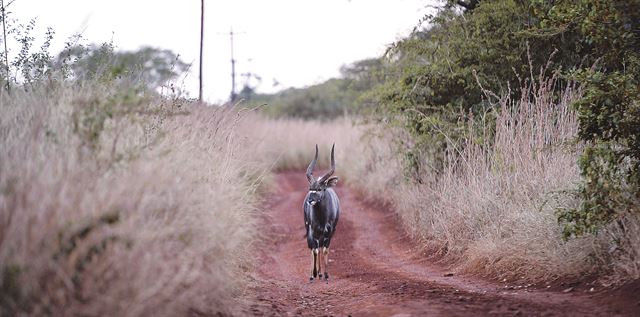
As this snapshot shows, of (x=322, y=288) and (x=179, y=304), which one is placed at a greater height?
(x=179, y=304)

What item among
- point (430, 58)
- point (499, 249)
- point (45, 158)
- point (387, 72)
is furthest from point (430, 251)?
point (45, 158)

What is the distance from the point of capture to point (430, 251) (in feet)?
39.3

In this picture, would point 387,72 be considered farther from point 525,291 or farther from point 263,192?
point 525,291

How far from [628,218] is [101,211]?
193 inches

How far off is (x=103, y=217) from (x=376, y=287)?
15.0ft

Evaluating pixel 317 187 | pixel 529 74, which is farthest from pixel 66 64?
pixel 529 74

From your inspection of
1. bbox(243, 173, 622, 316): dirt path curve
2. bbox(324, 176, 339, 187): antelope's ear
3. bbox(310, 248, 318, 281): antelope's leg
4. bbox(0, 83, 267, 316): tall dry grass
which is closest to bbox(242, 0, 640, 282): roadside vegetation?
bbox(243, 173, 622, 316): dirt path curve

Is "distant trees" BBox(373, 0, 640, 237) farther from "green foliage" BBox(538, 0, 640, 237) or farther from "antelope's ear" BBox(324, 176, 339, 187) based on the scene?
"antelope's ear" BBox(324, 176, 339, 187)

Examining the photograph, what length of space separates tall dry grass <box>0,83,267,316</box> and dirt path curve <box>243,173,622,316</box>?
1.30 m

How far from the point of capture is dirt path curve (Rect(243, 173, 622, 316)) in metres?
6.88

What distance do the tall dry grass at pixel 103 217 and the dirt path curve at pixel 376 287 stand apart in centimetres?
130

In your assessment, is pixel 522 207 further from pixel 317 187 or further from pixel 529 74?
pixel 529 74

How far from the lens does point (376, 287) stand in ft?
29.1

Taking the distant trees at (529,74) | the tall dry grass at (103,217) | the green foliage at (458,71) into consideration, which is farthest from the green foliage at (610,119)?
the green foliage at (458,71)
